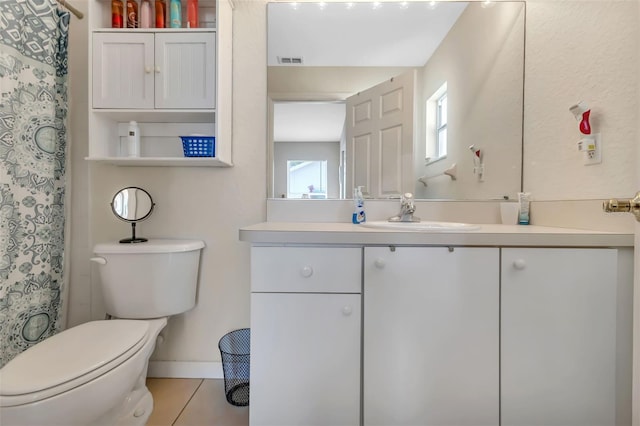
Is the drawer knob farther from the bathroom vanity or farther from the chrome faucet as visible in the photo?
the chrome faucet

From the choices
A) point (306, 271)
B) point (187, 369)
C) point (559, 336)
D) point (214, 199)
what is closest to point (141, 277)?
point (214, 199)

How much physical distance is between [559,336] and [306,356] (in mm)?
786

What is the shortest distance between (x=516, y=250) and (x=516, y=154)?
722 mm

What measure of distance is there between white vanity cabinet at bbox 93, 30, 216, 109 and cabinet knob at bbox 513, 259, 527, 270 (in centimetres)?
131

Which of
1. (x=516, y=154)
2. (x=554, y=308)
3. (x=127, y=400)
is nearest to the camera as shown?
(x=554, y=308)

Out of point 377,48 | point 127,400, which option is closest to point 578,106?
point 377,48

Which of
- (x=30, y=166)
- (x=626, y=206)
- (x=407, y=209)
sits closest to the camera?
(x=626, y=206)

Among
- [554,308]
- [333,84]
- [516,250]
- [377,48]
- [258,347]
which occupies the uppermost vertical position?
[377,48]

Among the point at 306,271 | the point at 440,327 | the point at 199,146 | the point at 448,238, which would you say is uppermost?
the point at 199,146

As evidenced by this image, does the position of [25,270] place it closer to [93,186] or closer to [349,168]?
[93,186]

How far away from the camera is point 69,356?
896 millimetres

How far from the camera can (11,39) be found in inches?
43.0

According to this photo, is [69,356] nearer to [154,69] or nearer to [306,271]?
[306,271]

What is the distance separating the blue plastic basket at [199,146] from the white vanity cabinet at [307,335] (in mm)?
668
